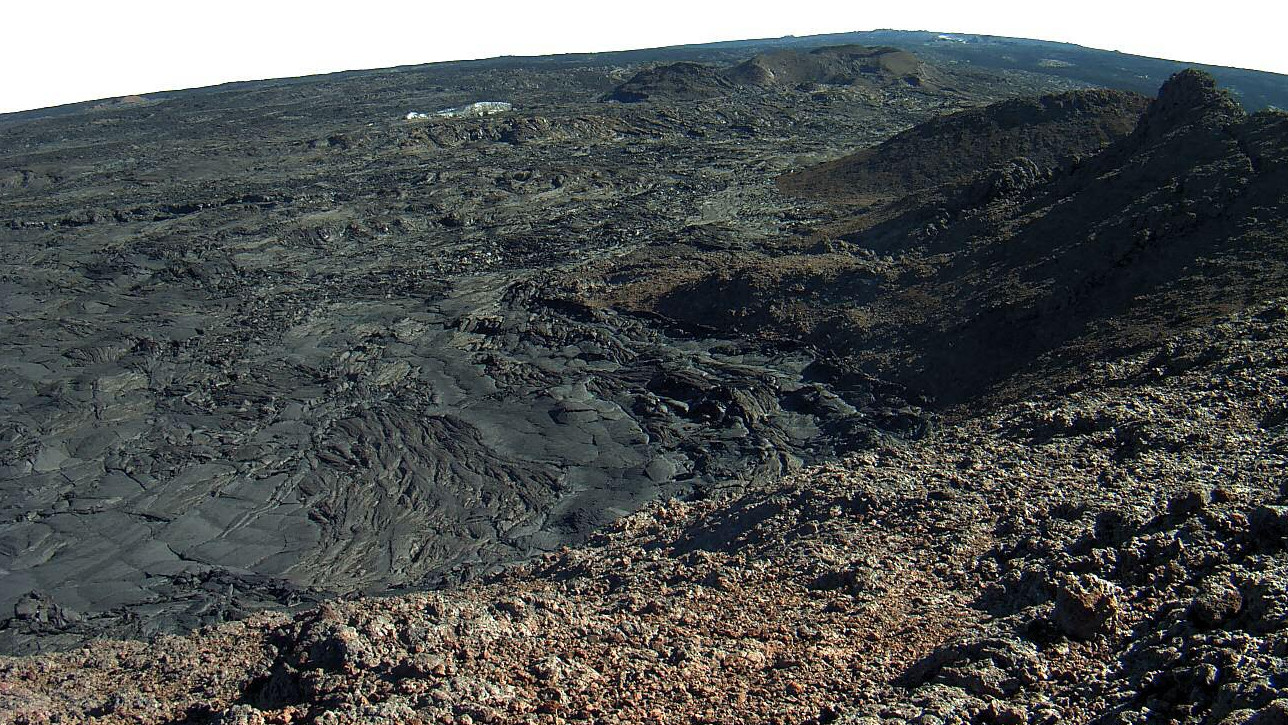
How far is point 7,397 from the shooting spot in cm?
1262

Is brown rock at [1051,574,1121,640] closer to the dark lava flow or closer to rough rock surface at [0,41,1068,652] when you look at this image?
rough rock surface at [0,41,1068,652]

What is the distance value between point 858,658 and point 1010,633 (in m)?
0.84

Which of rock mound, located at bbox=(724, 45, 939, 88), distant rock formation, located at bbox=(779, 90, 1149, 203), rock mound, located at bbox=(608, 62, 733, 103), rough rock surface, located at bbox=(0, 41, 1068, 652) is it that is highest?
rock mound, located at bbox=(724, 45, 939, 88)

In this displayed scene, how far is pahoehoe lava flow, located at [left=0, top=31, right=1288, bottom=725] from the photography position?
15.6ft

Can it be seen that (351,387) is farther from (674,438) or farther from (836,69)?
(836,69)

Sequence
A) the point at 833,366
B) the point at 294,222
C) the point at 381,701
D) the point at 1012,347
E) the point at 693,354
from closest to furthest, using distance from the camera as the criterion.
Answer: the point at 381,701 < the point at 1012,347 < the point at 833,366 < the point at 693,354 < the point at 294,222

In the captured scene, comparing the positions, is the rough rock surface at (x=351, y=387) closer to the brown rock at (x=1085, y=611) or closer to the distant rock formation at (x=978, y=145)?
the distant rock formation at (x=978, y=145)

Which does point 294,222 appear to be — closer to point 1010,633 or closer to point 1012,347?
point 1012,347

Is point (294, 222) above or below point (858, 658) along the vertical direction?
above

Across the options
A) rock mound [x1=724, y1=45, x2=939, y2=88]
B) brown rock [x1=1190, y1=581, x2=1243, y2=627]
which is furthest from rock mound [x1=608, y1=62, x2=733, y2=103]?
brown rock [x1=1190, y1=581, x2=1243, y2=627]

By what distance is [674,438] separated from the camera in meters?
10.9

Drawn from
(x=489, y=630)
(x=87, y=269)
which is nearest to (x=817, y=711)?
(x=489, y=630)

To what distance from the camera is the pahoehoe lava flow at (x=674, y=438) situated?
4.75 meters

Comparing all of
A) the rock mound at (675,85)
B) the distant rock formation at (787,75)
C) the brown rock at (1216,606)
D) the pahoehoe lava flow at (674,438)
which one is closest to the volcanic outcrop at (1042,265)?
the pahoehoe lava flow at (674,438)
